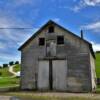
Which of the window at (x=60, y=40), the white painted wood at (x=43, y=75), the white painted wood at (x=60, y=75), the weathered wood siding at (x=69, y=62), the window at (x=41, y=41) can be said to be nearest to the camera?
the weathered wood siding at (x=69, y=62)

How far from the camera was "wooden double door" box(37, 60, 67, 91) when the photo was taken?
3275 centimetres

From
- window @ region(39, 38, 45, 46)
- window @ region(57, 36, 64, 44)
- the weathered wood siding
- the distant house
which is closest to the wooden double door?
the distant house

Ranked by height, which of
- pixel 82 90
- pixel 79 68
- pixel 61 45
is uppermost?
pixel 61 45

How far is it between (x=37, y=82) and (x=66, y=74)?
11.8 feet

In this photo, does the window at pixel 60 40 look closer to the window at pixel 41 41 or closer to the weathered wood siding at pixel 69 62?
the weathered wood siding at pixel 69 62

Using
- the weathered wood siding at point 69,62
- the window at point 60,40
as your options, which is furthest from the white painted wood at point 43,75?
the window at point 60,40

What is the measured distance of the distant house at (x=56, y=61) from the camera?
3228 cm

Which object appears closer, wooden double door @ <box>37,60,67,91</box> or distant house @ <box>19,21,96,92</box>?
distant house @ <box>19,21,96,92</box>

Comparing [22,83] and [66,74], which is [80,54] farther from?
[22,83]

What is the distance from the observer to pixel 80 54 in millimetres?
32656

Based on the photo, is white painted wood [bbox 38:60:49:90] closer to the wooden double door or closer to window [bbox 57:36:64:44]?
the wooden double door

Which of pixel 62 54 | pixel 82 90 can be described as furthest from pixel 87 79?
pixel 62 54

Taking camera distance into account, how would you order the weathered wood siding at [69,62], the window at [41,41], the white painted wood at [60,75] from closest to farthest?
1. the weathered wood siding at [69,62]
2. the white painted wood at [60,75]
3. the window at [41,41]

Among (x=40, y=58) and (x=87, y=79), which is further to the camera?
(x=40, y=58)
